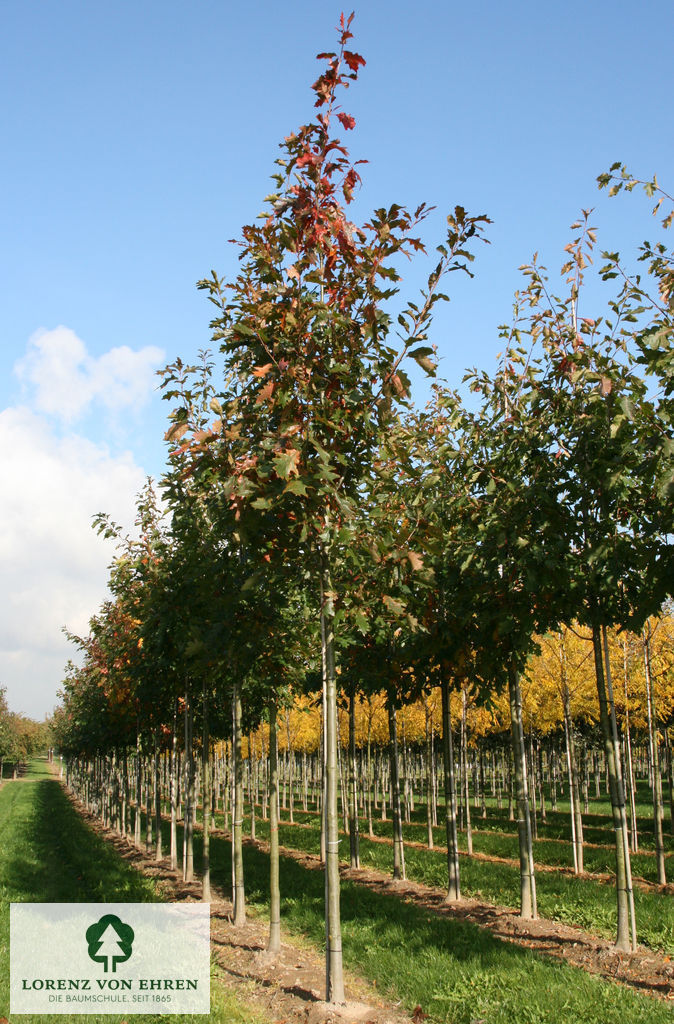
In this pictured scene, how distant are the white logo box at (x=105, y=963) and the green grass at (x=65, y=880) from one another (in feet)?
0.48

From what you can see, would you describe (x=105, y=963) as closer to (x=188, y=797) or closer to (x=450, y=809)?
(x=450, y=809)

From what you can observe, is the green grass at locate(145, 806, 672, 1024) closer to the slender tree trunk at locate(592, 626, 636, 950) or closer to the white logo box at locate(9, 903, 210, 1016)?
the slender tree trunk at locate(592, 626, 636, 950)

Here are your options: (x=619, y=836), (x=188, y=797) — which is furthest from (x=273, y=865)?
(x=188, y=797)

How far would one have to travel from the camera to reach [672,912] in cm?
909

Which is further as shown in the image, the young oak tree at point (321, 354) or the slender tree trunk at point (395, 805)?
the slender tree trunk at point (395, 805)

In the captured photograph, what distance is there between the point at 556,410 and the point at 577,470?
2.40 ft

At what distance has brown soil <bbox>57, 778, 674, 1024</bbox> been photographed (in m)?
6.10

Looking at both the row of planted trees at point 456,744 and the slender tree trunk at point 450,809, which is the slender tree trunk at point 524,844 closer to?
the row of planted trees at point 456,744

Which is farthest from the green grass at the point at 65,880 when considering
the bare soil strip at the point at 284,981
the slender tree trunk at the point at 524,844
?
the slender tree trunk at the point at 524,844

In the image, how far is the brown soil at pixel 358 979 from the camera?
6098 millimetres

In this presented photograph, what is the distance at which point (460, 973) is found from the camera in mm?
6652

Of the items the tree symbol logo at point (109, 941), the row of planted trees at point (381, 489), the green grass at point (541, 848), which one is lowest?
the green grass at point (541, 848)

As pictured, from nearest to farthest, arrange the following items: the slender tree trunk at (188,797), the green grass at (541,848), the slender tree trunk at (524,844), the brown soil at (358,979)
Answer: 1. the brown soil at (358,979)
2. the slender tree trunk at (524,844)
3. the slender tree trunk at (188,797)
4. the green grass at (541,848)

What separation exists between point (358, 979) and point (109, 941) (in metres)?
2.69
